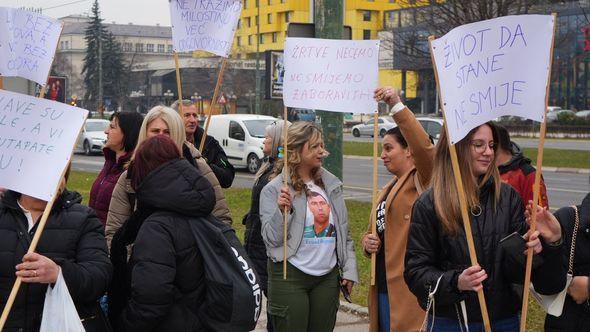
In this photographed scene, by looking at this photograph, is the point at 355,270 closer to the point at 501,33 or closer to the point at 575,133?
the point at 501,33

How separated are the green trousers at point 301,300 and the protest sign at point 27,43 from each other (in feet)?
6.09

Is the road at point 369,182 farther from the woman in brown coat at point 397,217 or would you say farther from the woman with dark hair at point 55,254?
the woman with dark hair at point 55,254

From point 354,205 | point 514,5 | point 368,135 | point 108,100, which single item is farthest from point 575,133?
point 108,100

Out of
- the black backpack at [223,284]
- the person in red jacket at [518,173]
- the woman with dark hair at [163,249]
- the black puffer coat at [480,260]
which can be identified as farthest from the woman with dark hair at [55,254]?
the person in red jacket at [518,173]

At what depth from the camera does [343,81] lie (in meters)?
5.43

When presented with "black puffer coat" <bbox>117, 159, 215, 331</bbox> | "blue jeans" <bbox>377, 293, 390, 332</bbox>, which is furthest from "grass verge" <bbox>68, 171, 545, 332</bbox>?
"black puffer coat" <bbox>117, 159, 215, 331</bbox>

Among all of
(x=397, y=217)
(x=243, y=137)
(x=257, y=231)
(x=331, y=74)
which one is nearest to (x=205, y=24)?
(x=331, y=74)

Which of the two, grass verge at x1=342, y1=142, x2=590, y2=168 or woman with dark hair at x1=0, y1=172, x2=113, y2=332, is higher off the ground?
woman with dark hair at x1=0, y1=172, x2=113, y2=332

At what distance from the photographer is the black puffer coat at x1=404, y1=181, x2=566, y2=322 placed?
3738 millimetres

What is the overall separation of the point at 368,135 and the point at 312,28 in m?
45.2

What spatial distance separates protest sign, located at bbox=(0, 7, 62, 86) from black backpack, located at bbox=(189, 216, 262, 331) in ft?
3.94

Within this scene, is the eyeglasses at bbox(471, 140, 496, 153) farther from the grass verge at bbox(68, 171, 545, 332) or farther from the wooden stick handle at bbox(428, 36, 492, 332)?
the grass verge at bbox(68, 171, 545, 332)

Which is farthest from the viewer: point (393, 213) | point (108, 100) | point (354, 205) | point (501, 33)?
point (108, 100)

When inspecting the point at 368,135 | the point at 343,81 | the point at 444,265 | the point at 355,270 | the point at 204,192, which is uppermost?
the point at 343,81
